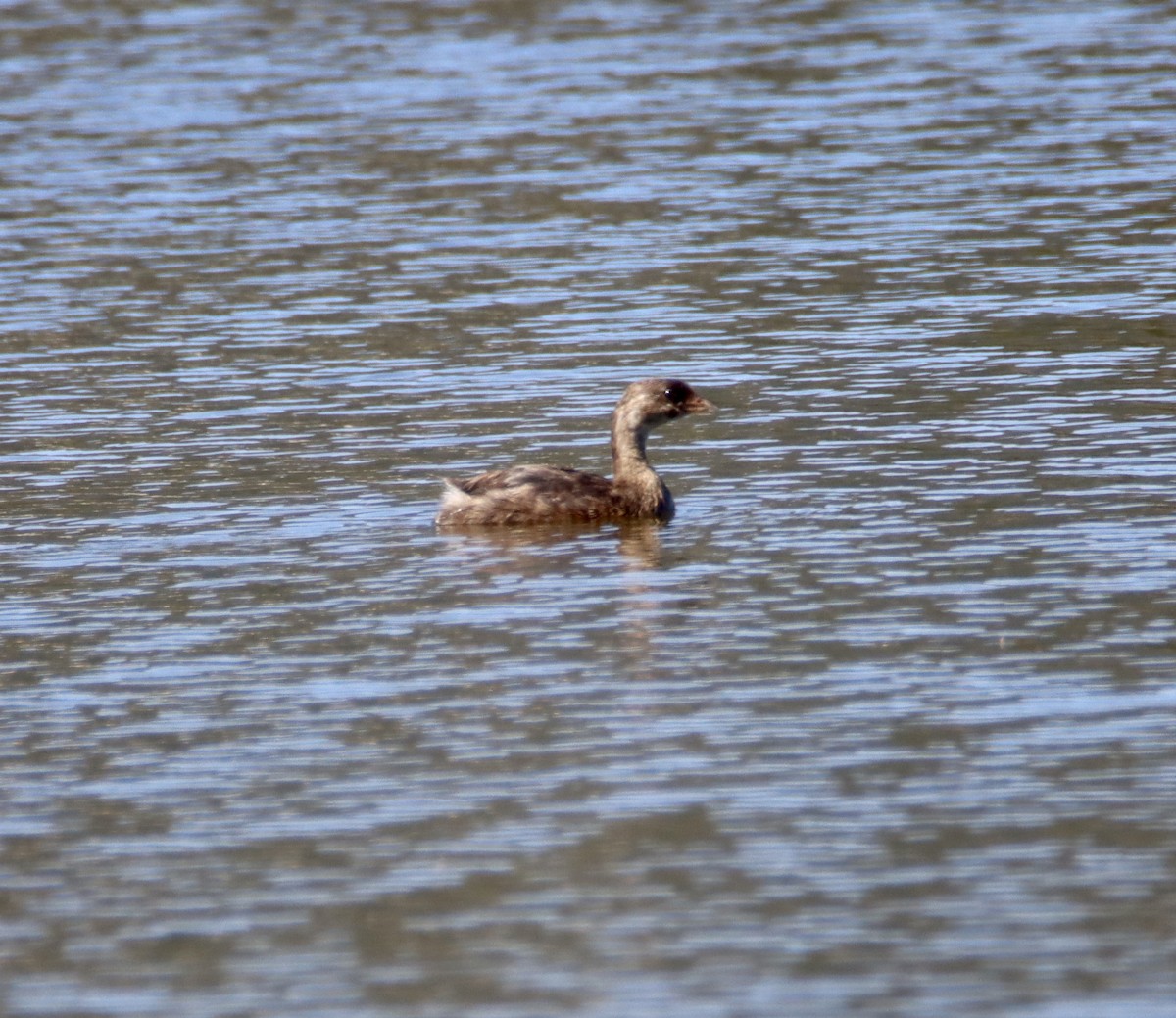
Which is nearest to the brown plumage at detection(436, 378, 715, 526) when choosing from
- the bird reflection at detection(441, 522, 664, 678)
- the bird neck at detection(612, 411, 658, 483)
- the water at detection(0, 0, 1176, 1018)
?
the bird neck at detection(612, 411, 658, 483)

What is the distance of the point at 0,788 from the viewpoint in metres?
12.1

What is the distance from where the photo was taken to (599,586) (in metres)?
16.0

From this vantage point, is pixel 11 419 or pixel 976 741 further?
pixel 11 419

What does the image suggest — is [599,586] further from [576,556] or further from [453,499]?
[453,499]

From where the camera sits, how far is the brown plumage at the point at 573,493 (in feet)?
58.2

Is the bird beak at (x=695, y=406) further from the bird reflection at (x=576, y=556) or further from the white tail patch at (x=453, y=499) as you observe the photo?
the white tail patch at (x=453, y=499)

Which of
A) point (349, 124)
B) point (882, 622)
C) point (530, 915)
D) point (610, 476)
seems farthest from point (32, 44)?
point (530, 915)

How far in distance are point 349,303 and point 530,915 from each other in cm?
1796

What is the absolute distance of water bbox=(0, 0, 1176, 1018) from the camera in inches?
396

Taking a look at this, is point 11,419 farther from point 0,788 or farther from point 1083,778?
point 1083,778

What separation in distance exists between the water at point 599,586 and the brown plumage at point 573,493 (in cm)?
25

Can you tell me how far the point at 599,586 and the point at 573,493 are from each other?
81.9 inches

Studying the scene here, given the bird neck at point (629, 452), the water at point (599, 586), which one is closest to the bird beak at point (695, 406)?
the bird neck at point (629, 452)

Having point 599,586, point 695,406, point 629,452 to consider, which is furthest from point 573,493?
point 599,586
